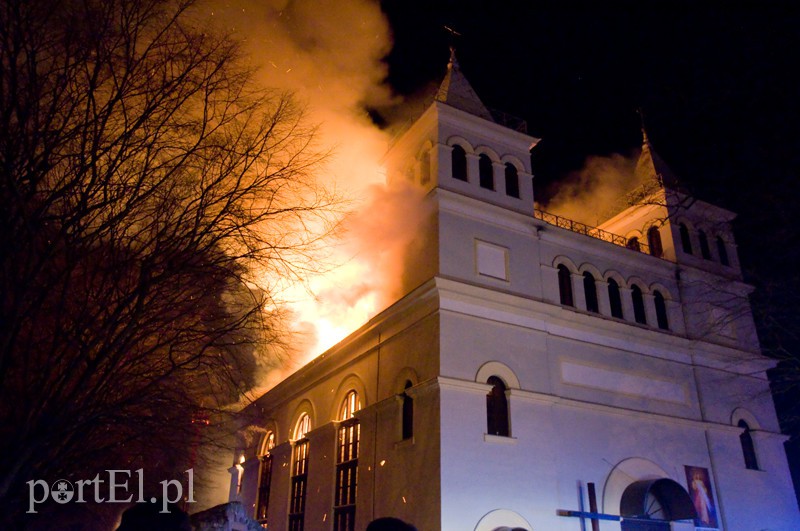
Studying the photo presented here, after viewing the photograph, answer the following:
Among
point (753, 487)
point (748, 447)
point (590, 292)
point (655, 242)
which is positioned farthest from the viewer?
point (655, 242)

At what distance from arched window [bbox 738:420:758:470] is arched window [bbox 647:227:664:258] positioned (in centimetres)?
651

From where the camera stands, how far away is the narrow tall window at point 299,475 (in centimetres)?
2219

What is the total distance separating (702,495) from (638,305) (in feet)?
20.3

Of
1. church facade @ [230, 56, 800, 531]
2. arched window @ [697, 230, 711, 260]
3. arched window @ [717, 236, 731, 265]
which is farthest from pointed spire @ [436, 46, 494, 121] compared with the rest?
arched window @ [717, 236, 731, 265]

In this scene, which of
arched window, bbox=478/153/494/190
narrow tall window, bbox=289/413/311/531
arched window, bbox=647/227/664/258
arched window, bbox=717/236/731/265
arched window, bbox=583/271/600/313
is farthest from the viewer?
arched window, bbox=717/236/731/265

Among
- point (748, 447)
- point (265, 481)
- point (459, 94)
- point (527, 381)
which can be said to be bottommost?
point (265, 481)

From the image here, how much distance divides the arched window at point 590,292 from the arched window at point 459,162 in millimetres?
5250

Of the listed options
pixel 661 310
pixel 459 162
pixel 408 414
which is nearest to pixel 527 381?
pixel 408 414

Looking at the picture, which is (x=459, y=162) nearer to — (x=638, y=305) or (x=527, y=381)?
(x=527, y=381)

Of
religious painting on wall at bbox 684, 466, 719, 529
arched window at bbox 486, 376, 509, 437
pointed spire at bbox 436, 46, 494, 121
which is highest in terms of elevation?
pointed spire at bbox 436, 46, 494, 121

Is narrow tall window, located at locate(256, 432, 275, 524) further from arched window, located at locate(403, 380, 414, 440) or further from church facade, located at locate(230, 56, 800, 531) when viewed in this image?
arched window, located at locate(403, 380, 414, 440)

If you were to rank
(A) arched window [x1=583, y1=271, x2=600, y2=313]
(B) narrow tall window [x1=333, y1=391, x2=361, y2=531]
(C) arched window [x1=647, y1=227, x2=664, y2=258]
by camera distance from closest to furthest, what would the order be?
(B) narrow tall window [x1=333, y1=391, x2=361, y2=531] → (A) arched window [x1=583, y1=271, x2=600, y2=313] → (C) arched window [x1=647, y1=227, x2=664, y2=258]

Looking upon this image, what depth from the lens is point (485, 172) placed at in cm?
2022

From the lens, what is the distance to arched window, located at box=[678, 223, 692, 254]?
23703 millimetres
